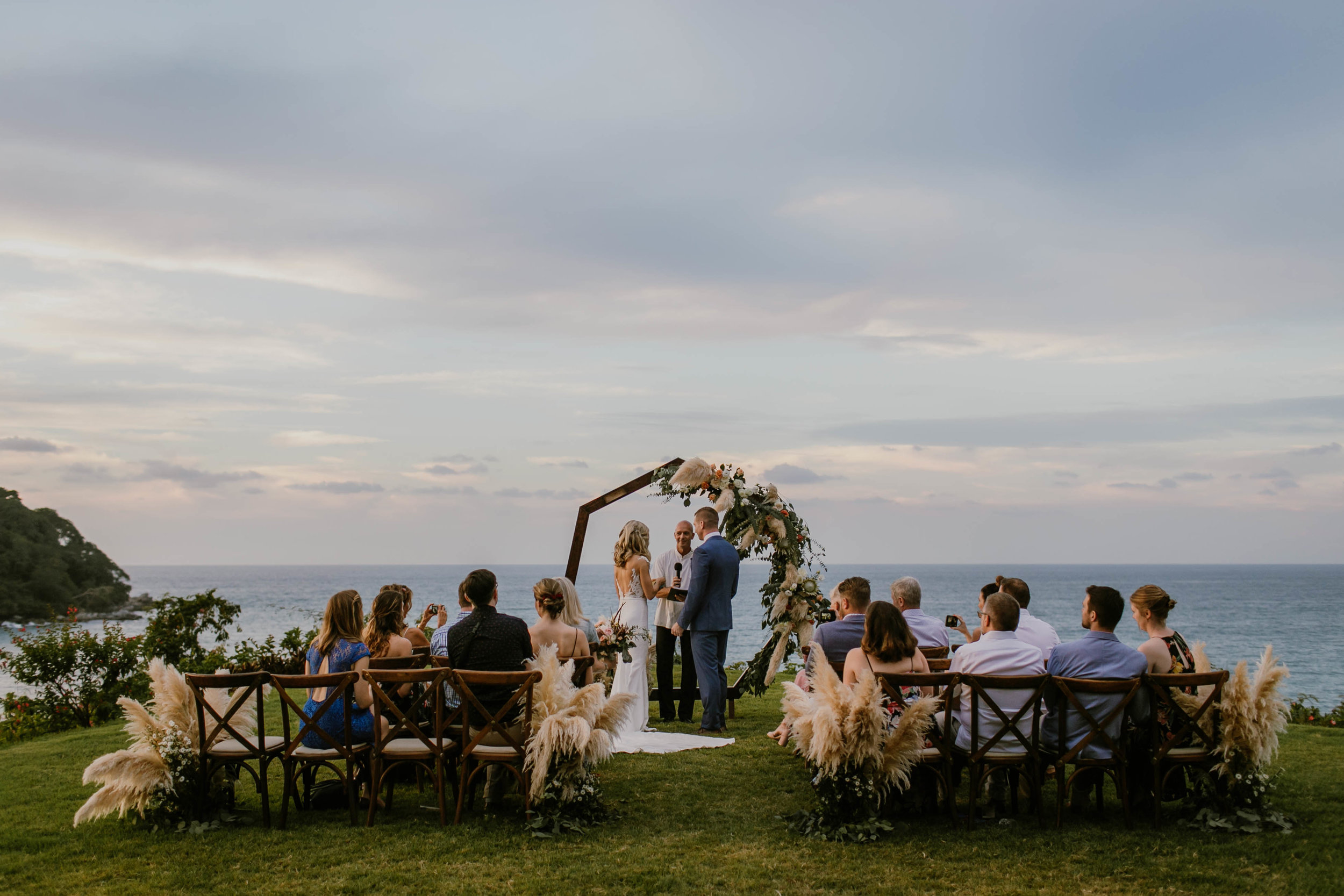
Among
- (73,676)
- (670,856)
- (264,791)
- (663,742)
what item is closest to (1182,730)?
(670,856)

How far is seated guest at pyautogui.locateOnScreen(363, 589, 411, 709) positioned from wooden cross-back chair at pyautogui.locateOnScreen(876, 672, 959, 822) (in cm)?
320

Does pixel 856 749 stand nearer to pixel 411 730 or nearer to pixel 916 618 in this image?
pixel 916 618

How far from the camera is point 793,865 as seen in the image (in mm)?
5117

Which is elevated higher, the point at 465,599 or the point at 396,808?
the point at 465,599

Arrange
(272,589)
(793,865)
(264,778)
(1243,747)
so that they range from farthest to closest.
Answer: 1. (272,589)
2. (264,778)
3. (1243,747)
4. (793,865)

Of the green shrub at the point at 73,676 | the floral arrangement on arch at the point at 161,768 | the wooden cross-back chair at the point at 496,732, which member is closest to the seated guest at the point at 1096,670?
the wooden cross-back chair at the point at 496,732

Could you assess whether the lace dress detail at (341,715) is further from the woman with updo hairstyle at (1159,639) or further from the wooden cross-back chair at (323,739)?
the woman with updo hairstyle at (1159,639)

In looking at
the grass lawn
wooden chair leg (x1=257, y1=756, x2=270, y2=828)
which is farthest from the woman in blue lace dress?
the grass lawn

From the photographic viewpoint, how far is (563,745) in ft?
18.5

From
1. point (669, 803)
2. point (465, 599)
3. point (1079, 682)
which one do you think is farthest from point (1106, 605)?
point (465, 599)

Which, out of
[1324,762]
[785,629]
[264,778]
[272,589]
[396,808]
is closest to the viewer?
[264,778]

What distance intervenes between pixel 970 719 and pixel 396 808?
3.85m

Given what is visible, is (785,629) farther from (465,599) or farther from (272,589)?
(272,589)

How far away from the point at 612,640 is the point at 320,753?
2.59m
